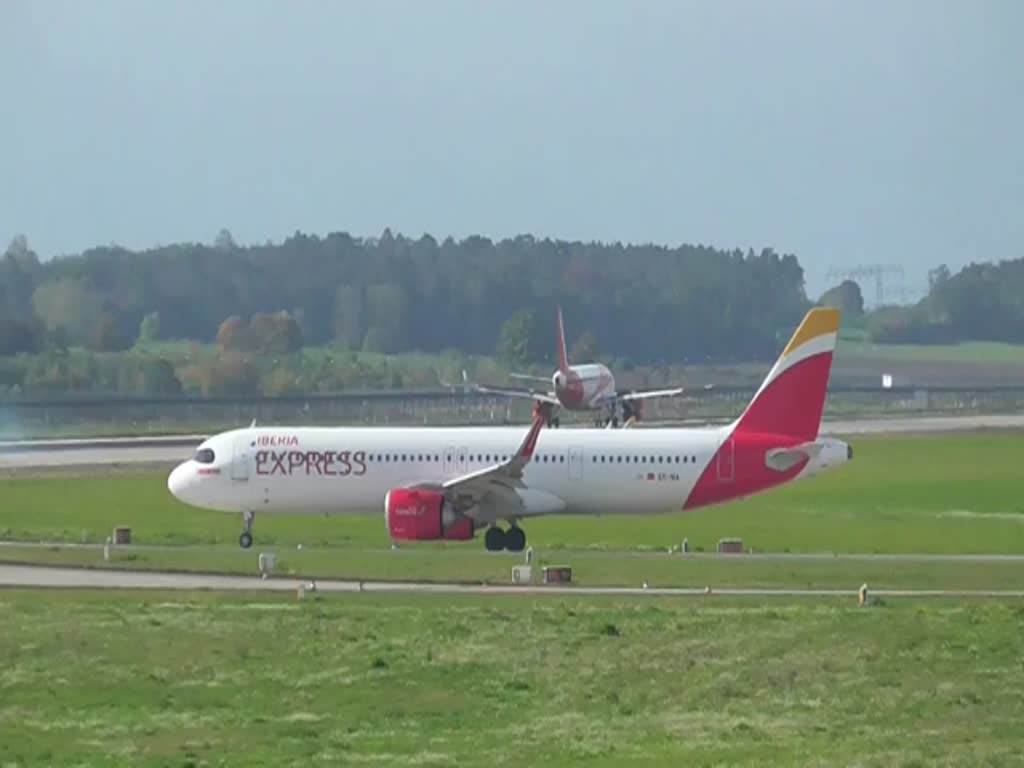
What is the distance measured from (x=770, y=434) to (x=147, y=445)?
53.0 meters

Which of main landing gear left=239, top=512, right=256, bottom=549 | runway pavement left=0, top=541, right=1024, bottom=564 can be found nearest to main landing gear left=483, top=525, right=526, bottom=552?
runway pavement left=0, top=541, right=1024, bottom=564

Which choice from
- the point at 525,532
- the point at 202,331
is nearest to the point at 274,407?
the point at 202,331

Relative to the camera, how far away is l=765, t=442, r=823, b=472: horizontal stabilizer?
198ft

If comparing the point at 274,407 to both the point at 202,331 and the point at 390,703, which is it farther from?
the point at 390,703

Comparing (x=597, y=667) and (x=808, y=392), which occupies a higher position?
(x=808, y=392)

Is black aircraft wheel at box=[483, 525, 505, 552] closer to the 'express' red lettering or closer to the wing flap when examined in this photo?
the wing flap

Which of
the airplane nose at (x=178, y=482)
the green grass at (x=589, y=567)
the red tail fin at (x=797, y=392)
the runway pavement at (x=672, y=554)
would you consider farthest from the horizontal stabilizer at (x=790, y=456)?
the airplane nose at (x=178, y=482)

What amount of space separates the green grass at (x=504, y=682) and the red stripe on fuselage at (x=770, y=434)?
44.9 ft

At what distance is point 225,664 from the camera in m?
38.1

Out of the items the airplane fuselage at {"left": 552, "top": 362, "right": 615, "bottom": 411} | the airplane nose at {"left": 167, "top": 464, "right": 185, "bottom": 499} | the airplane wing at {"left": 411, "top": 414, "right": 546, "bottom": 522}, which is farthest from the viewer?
the airplane fuselage at {"left": 552, "top": 362, "right": 615, "bottom": 411}

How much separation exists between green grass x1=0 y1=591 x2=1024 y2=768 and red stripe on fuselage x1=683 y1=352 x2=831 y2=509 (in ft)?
44.9

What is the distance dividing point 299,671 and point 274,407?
308 ft

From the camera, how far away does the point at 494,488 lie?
59625 millimetres

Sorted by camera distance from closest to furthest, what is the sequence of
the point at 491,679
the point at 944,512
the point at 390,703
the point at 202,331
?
1. the point at 390,703
2. the point at 491,679
3. the point at 944,512
4. the point at 202,331
